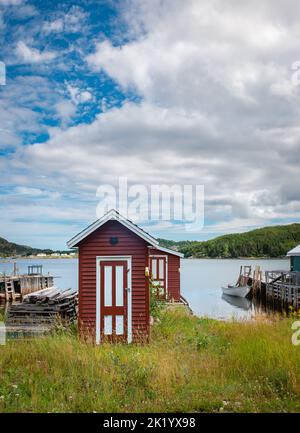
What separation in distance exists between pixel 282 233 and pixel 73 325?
14089 centimetres

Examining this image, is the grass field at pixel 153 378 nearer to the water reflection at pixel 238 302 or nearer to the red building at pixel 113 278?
the red building at pixel 113 278

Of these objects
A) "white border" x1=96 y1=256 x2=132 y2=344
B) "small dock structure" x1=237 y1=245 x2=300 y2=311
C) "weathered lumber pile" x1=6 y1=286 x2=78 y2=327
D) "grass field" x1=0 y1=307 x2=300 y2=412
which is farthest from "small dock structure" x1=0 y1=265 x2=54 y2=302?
"grass field" x1=0 y1=307 x2=300 y2=412

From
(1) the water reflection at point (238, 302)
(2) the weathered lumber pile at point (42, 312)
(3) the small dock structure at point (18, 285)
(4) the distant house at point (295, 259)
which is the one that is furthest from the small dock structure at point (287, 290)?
(3) the small dock structure at point (18, 285)

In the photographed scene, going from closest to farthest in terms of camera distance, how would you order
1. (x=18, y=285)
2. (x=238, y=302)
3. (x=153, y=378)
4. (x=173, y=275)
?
(x=153, y=378) < (x=173, y=275) < (x=238, y=302) < (x=18, y=285)

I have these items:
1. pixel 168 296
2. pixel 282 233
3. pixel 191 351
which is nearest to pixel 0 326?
pixel 191 351

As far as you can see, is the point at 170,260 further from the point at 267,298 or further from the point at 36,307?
the point at 267,298

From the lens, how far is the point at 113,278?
14.3m

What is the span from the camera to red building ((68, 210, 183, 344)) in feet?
46.7

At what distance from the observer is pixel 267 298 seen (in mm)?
42438

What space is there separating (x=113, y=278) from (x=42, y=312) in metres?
4.60

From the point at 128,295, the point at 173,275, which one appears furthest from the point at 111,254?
the point at 173,275

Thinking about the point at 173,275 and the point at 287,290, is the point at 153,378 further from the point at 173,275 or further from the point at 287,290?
the point at 287,290

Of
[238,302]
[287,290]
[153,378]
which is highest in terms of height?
[153,378]

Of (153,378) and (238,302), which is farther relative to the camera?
(238,302)
